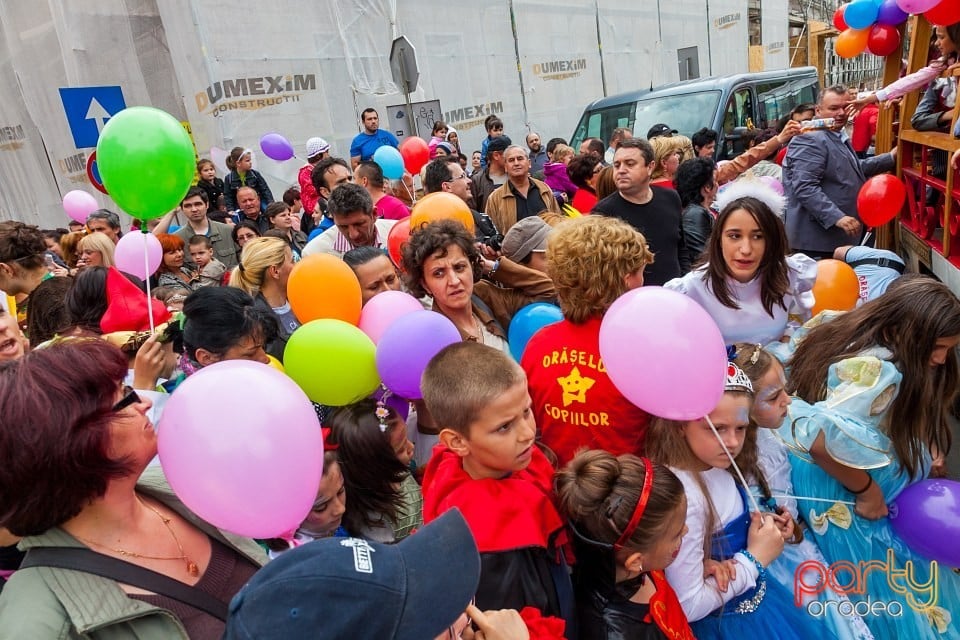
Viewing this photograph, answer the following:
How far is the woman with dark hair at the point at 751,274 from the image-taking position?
2695mm

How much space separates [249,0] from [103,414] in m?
9.22

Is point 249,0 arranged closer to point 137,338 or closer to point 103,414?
point 137,338

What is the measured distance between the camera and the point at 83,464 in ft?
3.92

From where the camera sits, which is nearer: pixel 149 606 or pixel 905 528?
pixel 149 606

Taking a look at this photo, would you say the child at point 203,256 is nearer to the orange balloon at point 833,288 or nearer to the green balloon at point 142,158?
the green balloon at point 142,158

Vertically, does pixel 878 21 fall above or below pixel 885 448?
above

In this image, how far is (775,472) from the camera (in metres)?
2.20

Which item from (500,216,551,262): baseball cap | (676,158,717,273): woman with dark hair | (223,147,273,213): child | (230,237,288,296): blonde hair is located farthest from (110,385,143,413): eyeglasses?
(223,147,273,213): child

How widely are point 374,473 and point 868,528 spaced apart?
1.73m

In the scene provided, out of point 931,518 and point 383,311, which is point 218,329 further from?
point 931,518

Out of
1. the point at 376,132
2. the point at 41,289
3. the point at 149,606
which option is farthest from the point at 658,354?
the point at 376,132

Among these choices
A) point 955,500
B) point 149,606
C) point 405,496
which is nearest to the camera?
point 149,606

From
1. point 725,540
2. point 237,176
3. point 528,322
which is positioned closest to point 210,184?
point 237,176

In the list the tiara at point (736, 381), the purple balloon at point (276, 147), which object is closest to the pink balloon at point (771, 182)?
the tiara at point (736, 381)
